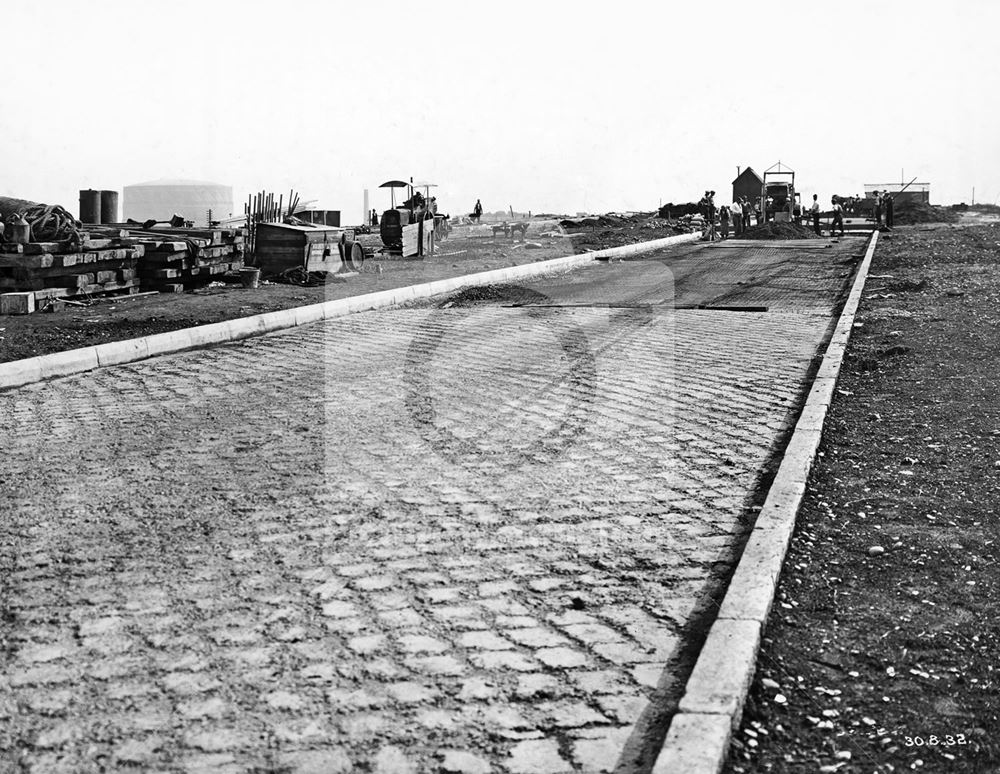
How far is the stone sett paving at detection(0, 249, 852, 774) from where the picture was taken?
128 inches

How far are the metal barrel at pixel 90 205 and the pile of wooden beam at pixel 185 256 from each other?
4976 millimetres

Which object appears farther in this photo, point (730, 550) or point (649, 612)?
point (730, 550)

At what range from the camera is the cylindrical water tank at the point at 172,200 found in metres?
50.7

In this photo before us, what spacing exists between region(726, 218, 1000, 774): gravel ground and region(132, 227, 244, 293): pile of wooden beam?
12.3m

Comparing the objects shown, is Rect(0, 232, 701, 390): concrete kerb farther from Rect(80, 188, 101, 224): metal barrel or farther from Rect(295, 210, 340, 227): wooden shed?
Rect(295, 210, 340, 227): wooden shed

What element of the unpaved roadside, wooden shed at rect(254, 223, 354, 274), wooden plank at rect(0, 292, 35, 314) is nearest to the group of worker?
the unpaved roadside

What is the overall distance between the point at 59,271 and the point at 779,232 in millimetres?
31359

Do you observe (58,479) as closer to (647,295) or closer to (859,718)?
(859,718)

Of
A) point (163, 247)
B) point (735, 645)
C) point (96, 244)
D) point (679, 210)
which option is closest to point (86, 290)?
point (96, 244)

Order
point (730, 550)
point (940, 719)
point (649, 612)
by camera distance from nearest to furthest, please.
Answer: point (940, 719)
point (649, 612)
point (730, 550)

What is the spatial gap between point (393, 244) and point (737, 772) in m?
26.5

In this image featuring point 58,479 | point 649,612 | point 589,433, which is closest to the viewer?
point 649,612

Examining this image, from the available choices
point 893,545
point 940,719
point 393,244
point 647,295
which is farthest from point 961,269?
point 940,719

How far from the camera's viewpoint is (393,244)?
2892 centimetres
